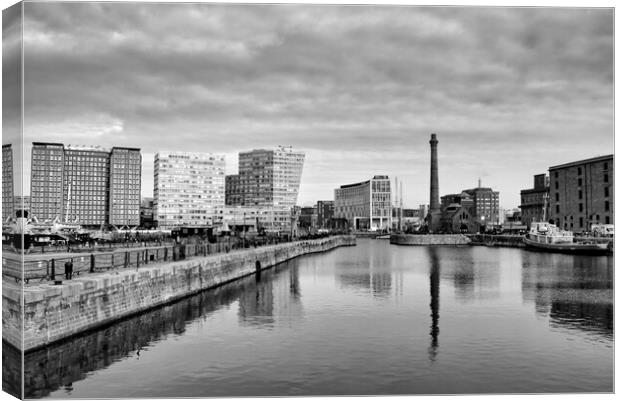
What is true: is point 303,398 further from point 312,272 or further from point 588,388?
point 312,272

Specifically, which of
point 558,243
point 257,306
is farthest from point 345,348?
point 558,243

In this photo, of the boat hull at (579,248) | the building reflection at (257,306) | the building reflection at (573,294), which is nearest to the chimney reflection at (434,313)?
the building reflection at (573,294)

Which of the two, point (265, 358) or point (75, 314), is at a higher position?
point (75, 314)

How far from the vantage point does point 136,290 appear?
1203 inches

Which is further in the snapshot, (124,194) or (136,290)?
(124,194)

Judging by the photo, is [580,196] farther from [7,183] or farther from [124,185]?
[124,185]

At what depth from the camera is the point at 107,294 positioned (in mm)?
27031

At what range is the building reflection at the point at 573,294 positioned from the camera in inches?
1131

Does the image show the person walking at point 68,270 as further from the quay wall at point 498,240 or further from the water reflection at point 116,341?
the quay wall at point 498,240

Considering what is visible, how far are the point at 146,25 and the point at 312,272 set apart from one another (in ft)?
147

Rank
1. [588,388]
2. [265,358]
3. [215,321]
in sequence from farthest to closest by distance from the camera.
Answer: [215,321], [265,358], [588,388]

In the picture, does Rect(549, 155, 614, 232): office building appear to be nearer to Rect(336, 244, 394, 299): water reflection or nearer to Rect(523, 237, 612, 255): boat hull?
Rect(523, 237, 612, 255): boat hull

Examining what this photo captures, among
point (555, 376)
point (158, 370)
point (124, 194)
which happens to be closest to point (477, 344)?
point (555, 376)

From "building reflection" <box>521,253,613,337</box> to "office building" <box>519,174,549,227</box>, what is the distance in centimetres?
11923
